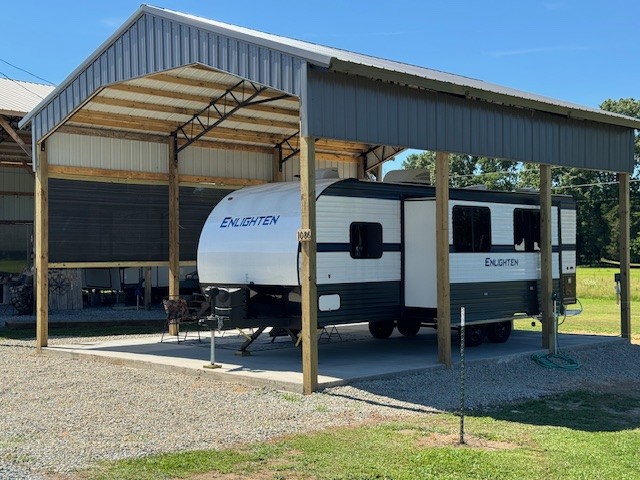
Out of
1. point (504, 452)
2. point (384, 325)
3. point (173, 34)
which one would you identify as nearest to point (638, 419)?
point (504, 452)

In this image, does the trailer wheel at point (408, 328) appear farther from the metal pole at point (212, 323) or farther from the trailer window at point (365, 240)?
the metal pole at point (212, 323)

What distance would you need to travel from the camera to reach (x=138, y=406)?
10.8 m

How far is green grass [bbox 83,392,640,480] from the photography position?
7684 millimetres

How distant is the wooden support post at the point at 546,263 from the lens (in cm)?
1573

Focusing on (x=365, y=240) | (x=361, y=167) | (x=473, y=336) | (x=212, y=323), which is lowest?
(x=473, y=336)

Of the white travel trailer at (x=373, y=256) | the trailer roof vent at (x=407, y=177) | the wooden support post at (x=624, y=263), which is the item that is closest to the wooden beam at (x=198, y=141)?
the white travel trailer at (x=373, y=256)

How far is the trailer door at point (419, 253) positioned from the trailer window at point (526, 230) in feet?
8.25

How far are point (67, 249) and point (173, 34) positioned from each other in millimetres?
6150

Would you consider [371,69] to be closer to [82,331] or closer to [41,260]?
[41,260]

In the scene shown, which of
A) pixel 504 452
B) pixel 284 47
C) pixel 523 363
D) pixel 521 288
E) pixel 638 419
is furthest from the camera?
pixel 521 288

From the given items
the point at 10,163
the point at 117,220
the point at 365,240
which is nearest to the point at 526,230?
the point at 365,240

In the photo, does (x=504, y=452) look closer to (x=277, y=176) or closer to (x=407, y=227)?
(x=407, y=227)

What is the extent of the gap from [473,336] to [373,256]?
311 centimetres

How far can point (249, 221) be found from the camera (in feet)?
49.6
